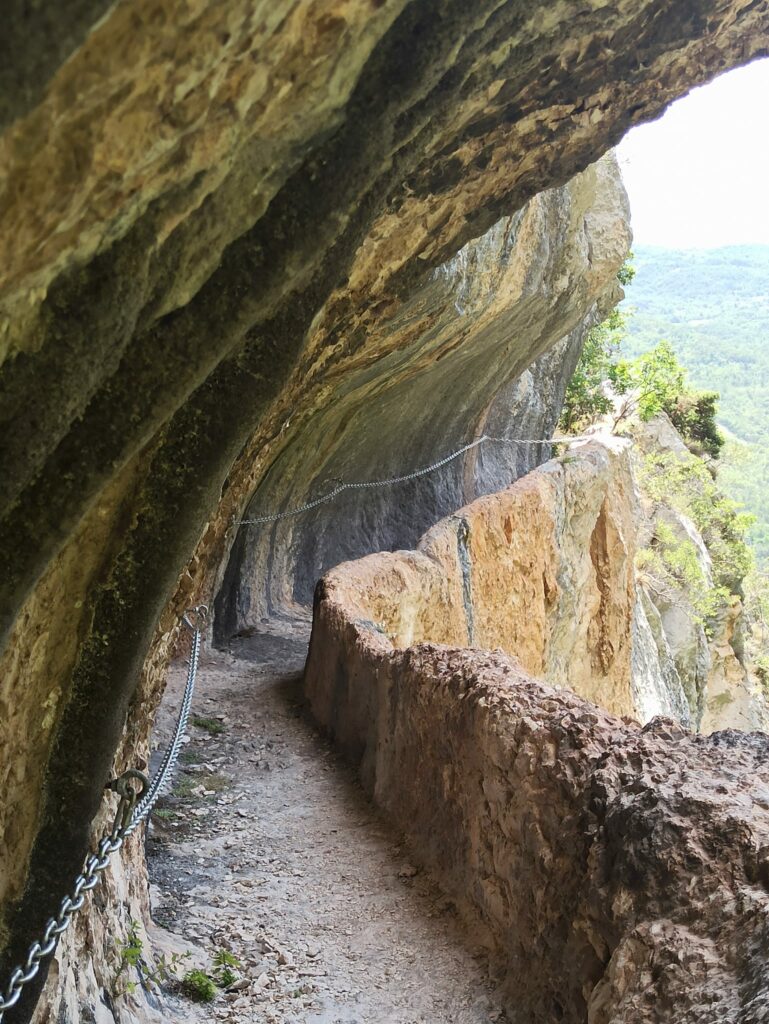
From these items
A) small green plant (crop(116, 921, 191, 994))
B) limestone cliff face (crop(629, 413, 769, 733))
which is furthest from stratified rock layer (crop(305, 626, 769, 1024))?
limestone cliff face (crop(629, 413, 769, 733))

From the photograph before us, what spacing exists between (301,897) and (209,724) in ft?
10.2

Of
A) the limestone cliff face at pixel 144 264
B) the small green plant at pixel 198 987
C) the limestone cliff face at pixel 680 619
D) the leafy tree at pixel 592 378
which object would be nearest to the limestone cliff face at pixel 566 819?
the small green plant at pixel 198 987

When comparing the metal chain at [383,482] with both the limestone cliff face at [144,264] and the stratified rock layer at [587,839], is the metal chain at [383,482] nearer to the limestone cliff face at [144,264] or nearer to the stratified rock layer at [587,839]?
the stratified rock layer at [587,839]

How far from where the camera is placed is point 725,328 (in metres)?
92.2

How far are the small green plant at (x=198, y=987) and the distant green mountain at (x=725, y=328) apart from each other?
164 feet

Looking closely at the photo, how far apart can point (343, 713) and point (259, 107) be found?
5.71 m

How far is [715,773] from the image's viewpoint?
12.1 feet

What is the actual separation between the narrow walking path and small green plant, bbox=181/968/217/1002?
0.23ft

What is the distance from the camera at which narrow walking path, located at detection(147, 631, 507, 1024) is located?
420 cm

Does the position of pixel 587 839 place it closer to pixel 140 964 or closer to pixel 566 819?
pixel 566 819

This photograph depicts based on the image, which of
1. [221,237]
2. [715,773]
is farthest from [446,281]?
[221,237]

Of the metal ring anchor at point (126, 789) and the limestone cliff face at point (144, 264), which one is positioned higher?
the limestone cliff face at point (144, 264)

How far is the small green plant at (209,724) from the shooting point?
314 inches

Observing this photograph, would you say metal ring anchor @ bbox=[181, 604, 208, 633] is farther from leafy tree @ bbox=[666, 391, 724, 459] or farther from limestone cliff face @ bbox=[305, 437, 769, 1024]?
leafy tree @ bbox=[666, 391, 724, 459]
